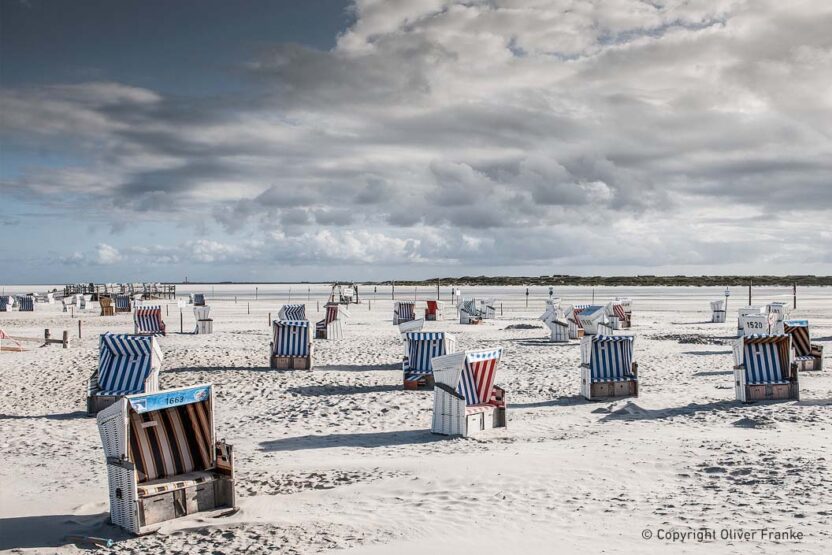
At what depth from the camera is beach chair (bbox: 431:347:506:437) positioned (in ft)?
36.7

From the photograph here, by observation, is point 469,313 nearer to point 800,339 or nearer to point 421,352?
point 800,339

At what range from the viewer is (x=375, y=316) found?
42750mm

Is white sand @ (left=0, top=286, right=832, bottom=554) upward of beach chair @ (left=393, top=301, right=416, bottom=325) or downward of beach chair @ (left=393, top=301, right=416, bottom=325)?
downward

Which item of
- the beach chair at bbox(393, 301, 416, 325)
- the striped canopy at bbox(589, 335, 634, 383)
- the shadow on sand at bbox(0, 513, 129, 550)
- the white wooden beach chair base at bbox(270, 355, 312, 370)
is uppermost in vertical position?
the beach chair at bbox(393, 301, 416, 325)

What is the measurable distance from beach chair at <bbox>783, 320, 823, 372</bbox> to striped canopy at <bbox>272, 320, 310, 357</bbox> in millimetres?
12470

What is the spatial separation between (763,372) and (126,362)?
12.5m

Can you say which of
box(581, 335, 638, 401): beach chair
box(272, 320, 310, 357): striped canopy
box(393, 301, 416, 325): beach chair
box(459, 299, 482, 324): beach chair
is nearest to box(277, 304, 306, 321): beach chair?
box(393, 301, 416, 325): beach chair

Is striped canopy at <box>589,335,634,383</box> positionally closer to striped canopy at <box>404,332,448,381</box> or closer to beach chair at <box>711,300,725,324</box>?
striped canopy at <box>404,332,448,381</box>

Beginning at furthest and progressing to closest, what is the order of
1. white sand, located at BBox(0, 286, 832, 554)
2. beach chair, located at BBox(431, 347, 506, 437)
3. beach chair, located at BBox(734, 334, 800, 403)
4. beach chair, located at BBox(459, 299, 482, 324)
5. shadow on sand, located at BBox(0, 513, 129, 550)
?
beach chair, located at BBox(459, 299, 482, 324), beach chair, located at BBox(734, 334, 800, 403), beach chair, located at BBox(431, 347, 506, 437), shadow on sand, located at BBox(0, 513, 129, 550), white sand, located at BBox(0, 286, 832, 554)

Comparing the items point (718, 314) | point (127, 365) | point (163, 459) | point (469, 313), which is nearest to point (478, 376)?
point (163, 459)

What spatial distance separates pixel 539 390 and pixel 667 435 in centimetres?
505

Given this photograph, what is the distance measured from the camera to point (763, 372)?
13875 mm

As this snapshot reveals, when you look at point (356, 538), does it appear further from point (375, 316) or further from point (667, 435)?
point (375, 316)

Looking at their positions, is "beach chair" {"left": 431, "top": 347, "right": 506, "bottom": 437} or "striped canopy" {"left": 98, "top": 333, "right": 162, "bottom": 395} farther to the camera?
"striped canopy" {"left": 98, "top": 333, "right": 162, "bottom": 395}
